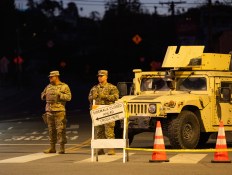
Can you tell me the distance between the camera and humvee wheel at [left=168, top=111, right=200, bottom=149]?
66.5 ft

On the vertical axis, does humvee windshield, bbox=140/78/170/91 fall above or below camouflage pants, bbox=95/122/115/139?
above

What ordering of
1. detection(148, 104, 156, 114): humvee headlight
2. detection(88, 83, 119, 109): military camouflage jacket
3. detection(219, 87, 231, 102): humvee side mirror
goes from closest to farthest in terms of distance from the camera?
detection(88, 83, 119, 109): military camouflage jacket < detection(148, 104, 156, 114): humvee headlight < detection(219, 87, 231, 102): humvee side mirror

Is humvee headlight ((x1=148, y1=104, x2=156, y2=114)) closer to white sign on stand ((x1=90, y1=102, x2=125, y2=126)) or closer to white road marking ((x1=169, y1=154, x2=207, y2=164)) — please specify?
white road marking ((x1=169, y1=154, x2=207, y2=164))

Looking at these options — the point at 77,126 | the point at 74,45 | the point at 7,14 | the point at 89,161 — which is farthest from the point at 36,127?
the point at 74,45

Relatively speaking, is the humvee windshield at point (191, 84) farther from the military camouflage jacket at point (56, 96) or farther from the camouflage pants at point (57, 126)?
the camouflage pants at point (57, 126)

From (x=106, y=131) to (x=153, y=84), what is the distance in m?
4.28

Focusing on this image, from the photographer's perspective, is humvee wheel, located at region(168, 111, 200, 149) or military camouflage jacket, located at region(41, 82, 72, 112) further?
humvee wheel, located at region(168, 111, 200, 149)

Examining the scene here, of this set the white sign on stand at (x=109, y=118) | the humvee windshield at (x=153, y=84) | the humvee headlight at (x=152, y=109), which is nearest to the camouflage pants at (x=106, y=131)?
the white sign on stand at (x=109, y=118)

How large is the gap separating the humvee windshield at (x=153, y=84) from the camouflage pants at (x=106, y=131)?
369 cm

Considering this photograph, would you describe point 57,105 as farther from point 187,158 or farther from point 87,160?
point 187,158

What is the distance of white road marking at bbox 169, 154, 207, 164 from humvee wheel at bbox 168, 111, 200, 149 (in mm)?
1556

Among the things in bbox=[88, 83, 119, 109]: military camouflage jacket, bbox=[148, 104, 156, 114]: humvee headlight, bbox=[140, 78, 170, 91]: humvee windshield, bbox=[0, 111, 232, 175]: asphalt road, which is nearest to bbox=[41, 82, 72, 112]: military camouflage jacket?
bbox=[88, 83, 119, 109]: military camouflage jacket

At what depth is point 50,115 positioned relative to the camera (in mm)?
19781

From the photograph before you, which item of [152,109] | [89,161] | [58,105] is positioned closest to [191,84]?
[152,109]
